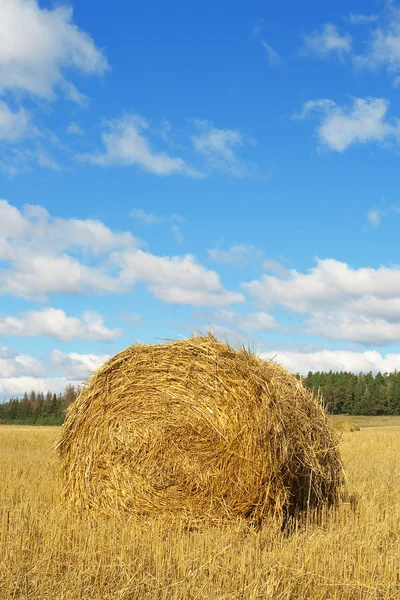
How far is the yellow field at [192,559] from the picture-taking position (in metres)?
4.30

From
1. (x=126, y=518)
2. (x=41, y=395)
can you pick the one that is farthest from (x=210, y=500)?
(x=41, y=395)

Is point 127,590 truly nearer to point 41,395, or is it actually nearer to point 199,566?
point 199,566

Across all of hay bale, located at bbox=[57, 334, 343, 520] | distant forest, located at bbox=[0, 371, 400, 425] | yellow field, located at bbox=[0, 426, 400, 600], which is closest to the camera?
yellow field, located at bbox=[0, 426, 400, 600]

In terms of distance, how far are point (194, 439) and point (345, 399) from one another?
2648 inches

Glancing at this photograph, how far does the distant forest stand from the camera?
6856cm

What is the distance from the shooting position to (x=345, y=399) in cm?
7069

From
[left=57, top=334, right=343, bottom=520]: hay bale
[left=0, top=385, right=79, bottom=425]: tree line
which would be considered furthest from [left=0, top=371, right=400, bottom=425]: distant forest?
[left=57, top=334, right=343, bottom=520]: hay bale

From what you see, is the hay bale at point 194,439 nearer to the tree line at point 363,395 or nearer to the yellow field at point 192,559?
the yellow field at point 192,559

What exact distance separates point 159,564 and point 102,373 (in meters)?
2.77

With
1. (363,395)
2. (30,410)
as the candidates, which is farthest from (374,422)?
(30,410)

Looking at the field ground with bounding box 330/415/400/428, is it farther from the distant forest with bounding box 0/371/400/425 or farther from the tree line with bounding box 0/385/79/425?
the tree line with bounding box 0/385/79/425

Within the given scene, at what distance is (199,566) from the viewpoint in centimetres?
469

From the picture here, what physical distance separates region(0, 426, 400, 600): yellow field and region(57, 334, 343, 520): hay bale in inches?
11.6

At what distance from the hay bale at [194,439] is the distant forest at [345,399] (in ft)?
187
